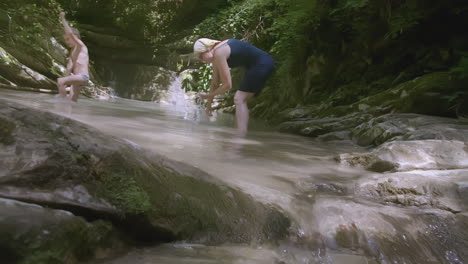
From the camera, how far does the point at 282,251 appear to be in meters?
1.39

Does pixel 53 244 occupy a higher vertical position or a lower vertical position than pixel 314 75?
lower

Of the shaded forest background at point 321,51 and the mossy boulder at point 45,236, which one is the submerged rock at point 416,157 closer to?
the shaded forest background at point 321,51

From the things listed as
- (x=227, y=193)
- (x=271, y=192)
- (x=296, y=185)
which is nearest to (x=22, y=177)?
(x=227, y=193)

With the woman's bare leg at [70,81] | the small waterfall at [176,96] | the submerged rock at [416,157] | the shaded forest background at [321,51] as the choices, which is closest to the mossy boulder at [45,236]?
the submerged rock at [416,157]

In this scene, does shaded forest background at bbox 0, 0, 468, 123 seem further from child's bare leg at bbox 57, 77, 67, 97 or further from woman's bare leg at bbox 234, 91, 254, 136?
child's bare leg at bbox 57, 77, 67, 97

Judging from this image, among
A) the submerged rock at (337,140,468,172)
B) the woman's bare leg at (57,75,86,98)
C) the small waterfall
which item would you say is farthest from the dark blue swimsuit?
the small waterfall

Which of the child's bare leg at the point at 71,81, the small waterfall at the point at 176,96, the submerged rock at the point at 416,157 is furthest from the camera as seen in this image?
the small waterfall at the point at 176,96

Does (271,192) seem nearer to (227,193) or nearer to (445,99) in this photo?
(227,193)

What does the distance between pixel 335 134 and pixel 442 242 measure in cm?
351

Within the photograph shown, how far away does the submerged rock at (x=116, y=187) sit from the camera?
119 centimetres

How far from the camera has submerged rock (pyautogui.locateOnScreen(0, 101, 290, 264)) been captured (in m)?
1.19

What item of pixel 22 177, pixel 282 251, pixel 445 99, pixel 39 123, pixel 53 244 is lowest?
pixel 282 251

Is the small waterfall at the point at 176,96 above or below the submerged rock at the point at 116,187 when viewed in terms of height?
above

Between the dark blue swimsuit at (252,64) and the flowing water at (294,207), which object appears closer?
the flowing water at (294,207)
